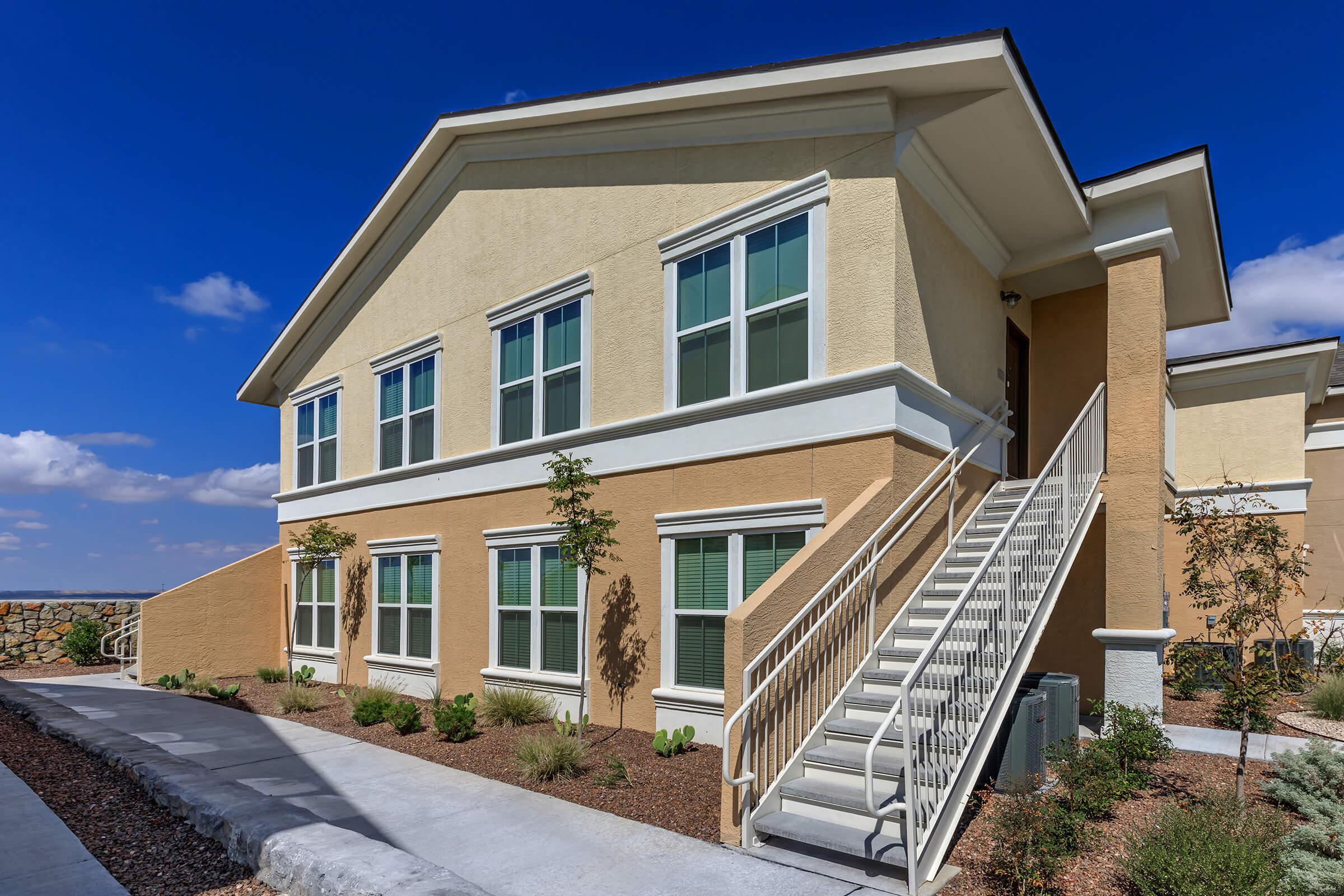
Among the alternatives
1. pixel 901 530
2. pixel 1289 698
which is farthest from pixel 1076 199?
pixel 1289 698

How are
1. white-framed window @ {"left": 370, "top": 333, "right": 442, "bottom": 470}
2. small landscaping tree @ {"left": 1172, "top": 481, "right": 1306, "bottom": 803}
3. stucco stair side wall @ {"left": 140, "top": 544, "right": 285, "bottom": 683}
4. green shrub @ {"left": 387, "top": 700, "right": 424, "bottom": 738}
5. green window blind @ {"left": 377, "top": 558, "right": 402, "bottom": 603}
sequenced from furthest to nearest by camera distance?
1. stucco stair side wall @ {"left": 140, "top": 544, "right": 285, "bottom": 683}
2. green window blind @ {"left": 377, "top": 558, "right": 402, "bottom": 603}
3. white-framed window @ {"left": 370, "top": 333, "right": 442, "bottom": 470}
4. green shrub @ {"left": 387, "top": 700, "right": 424, "bottom": 738}
5. small landscaping tree @ {"left": 1172, "top": 481, "right": 1306, "bottom": 803}

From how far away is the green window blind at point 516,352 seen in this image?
1161 centimetres

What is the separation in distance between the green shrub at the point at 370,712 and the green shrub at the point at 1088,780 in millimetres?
7747

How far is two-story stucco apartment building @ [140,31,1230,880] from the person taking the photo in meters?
6.38

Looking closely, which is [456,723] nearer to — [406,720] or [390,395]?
[406,720]

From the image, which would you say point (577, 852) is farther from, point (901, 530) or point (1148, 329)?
point (1148, 329)

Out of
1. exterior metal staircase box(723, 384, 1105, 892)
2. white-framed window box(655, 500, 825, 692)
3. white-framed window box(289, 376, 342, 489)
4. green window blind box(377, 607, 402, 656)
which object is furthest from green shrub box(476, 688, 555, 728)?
white-framed window box(289, 376, 342, 489)

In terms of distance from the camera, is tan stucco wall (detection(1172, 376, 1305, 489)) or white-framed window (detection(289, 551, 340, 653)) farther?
Answer: white-framed window (detection(289, 551, 340, 653))

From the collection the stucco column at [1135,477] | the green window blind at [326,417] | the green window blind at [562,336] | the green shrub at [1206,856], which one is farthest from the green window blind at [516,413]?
the green shrub at [1206,856]

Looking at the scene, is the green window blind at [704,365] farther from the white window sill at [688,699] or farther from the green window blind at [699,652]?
the white window sill at [688,699]

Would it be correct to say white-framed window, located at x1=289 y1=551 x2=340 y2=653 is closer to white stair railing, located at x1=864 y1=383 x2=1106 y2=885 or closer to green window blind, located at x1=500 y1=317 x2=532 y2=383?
green window blind, located at x1=500 y1=317 x2=532 y2=383

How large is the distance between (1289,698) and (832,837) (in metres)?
8.17

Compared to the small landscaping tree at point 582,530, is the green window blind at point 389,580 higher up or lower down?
lower down

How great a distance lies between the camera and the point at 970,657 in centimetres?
604
